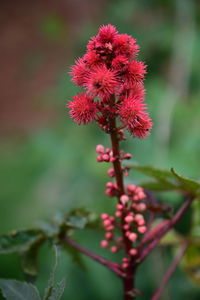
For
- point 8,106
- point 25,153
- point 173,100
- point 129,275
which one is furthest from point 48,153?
point 8,106

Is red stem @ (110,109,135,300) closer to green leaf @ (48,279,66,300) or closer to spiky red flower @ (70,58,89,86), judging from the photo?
spiky red flower @ (70,58,89,86)

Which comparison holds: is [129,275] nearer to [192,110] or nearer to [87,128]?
[192,110]

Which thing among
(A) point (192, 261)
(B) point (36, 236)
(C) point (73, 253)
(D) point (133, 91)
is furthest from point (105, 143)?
(D) point (133, 91)

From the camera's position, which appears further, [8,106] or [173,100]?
[8,106]

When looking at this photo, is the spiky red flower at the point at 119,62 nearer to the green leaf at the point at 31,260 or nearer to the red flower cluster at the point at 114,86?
the red flower cluster at the point at 114,86

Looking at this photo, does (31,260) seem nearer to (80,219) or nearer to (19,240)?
(19,240)

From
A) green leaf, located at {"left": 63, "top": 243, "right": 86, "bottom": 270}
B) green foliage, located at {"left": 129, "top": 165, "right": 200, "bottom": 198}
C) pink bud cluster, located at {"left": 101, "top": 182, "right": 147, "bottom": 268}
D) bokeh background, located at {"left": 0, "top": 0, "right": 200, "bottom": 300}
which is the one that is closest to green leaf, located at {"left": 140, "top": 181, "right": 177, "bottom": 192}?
green foliage, located at {"left": 129, "top": 165, "right": 200, "bottom": 198}
